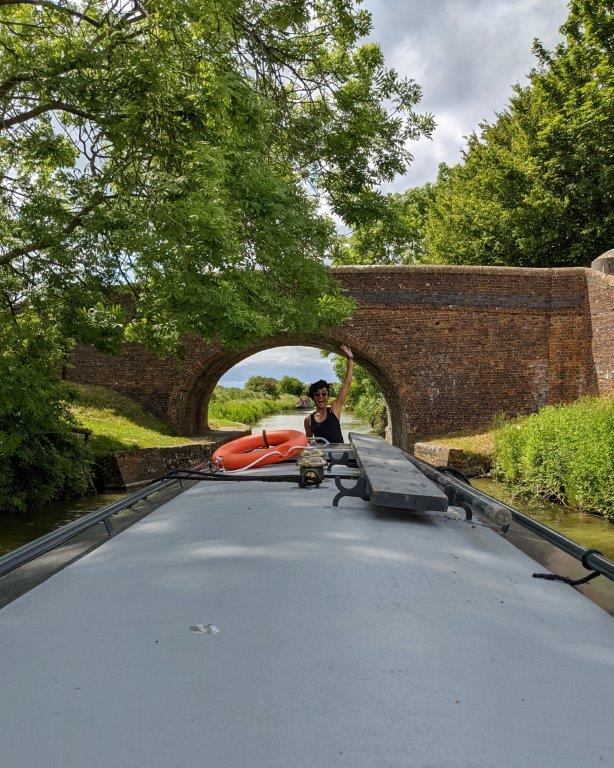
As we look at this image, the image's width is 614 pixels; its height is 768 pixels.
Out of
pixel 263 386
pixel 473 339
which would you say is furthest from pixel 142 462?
pixel 263 386

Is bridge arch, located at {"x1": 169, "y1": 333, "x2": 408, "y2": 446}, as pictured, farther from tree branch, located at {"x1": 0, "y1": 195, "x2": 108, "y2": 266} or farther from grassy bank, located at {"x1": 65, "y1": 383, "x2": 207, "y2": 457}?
tree branch, located at {"x1": 0, "y1": 195, "x2": 108, "y2": 266}

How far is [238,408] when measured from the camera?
28797 millimetres

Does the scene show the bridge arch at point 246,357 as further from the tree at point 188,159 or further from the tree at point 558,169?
the tree at point 558,169

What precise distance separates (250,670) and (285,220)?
20.4 feet

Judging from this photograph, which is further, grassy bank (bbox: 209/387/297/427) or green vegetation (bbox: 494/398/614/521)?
grassy bank (bbox: 209/387/297/427)

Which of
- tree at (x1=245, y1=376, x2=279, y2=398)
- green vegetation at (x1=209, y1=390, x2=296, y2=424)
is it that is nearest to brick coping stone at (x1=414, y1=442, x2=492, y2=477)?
green vegetation at (x1=209, y1=390, x2=296, y2=424)

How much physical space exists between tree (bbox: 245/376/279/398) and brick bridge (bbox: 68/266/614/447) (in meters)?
38.0

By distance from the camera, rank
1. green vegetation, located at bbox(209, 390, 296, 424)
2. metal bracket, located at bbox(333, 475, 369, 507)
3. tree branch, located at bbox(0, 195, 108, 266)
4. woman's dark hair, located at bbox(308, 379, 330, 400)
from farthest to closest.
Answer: green vegetation, located at bbox(209, 390, 296, 424)
tree branch, located at bbox(0, 195, 108, 266)
woman's dark hair, located at bbox(308, 379, 330, 400)
metal bracket, located at bbox(333, 475, 369, 507)

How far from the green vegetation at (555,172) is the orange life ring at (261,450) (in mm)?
9785

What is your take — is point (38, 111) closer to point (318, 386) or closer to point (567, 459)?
point (318, 386)

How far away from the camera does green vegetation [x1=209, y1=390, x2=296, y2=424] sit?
27.2 meters

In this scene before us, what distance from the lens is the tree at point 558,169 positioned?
1543cm

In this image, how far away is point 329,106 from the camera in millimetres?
9078

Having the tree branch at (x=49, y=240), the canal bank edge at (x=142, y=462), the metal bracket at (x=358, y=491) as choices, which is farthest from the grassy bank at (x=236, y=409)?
the metal bracket at (x=358, y=491)
